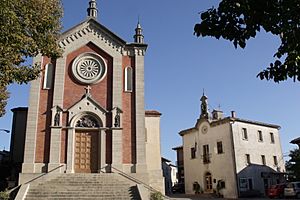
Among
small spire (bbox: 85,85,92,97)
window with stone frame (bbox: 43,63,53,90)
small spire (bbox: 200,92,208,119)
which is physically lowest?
small spire (bbox: 85,85,92,97)

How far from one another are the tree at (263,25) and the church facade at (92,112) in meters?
16.6

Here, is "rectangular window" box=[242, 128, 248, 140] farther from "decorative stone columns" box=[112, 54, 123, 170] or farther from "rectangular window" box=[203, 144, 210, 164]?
"decorative stone columns" box=[112, 54, 123, 170]

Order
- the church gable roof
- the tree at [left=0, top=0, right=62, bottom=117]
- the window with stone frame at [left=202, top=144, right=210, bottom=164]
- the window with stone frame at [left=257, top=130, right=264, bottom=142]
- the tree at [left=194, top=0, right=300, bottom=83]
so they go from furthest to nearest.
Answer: the window with stone frame at [left=202, top=144, right=210, bottom=164], the window with stone frame at [left=257, top=130, right=264, bottom=142], the church gable roof, the tree at [left=0, top=0, right=62, bottom=117], the tree at [left=194, top=0, right=300, bottom=83]

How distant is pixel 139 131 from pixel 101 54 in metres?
6.57

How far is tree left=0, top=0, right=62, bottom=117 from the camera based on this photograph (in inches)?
443

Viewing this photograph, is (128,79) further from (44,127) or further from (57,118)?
(44,127)

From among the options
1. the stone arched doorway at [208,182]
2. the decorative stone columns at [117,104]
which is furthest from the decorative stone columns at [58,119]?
the stone arched doorway at [208,182]

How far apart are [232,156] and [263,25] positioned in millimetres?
28897

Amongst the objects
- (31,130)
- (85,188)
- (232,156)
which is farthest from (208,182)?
(31,130)

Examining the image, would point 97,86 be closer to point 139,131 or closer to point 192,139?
point 139,131

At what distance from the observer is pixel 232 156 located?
3164 centimetres

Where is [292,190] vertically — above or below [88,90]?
below

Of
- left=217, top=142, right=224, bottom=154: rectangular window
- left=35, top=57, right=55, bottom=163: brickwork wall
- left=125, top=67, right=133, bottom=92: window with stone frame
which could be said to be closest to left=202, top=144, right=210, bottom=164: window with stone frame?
left=217, top=142, right=224, bottom=154: rectangular window

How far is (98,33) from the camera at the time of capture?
2355cm
